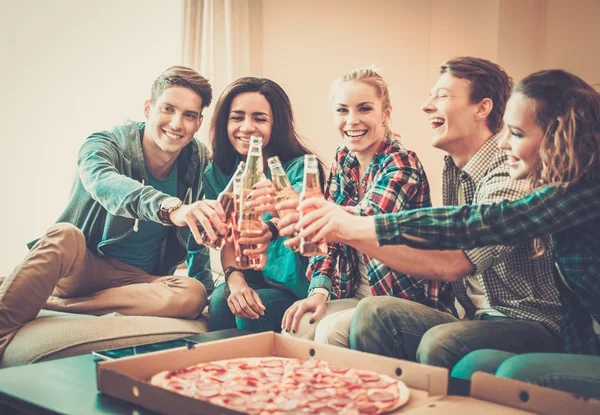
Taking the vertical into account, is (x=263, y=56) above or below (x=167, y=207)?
above

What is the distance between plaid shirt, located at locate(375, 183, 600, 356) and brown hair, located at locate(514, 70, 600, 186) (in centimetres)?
4

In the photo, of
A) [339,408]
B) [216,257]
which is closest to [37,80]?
[216,257]

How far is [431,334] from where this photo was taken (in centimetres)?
178

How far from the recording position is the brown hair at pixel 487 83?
219 cm

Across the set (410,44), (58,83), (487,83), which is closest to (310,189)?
(487,83)

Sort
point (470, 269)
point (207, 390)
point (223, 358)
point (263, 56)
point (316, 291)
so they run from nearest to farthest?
point (207, 390)
point (223, 358)
point (470, 269)
point (316, 291)
point (263, 56)

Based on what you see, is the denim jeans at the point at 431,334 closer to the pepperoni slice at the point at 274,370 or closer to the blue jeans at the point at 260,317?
the pepperoni slice at the point at 274,370

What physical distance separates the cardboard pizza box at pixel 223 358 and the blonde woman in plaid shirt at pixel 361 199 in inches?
19.5

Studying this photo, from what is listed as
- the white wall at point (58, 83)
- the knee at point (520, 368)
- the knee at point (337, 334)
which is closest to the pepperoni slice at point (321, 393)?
the knee at point (520, 368)

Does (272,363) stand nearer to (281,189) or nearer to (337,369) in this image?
(337,369)

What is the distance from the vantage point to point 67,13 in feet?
11.3

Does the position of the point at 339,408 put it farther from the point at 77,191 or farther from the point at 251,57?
the point at 251,57

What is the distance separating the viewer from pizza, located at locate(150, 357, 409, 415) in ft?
4.23

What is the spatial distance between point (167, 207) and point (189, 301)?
57 cm
